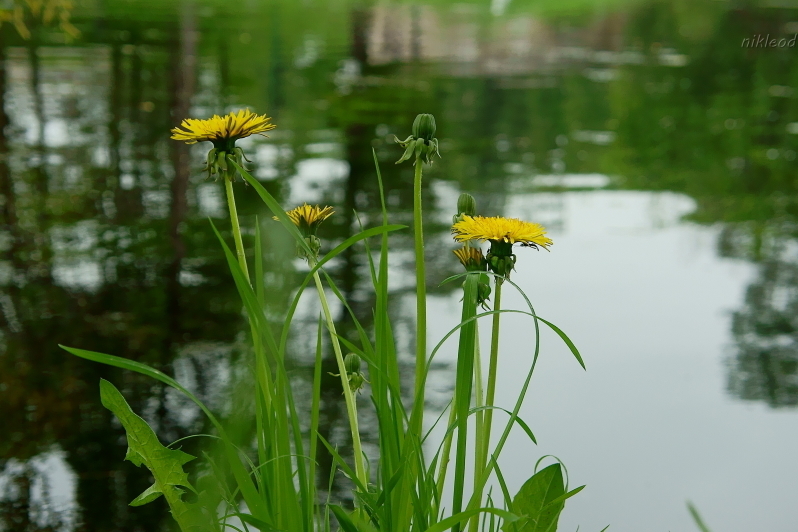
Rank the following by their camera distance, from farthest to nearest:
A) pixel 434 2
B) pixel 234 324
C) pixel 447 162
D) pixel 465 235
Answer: pixel 434 2 < pixel 447 162 < pixel 234 324 < pixel 465 235

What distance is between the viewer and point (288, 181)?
5016 mm

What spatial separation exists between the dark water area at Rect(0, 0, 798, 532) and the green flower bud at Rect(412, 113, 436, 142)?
0.80 ft

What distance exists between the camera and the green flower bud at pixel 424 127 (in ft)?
3.43

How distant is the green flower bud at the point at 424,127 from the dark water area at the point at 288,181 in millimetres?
243

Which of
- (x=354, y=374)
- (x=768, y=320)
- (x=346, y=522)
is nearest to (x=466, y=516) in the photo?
(x=346, y=522)

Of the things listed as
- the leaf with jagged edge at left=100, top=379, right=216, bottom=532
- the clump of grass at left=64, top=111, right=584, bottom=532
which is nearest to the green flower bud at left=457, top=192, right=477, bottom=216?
the clump of grass at left=64, top=111, right=584, bottom=532

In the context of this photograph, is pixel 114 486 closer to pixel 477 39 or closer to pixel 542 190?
pixel 542 190

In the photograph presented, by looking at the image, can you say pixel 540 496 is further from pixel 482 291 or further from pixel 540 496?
pixel 482 291

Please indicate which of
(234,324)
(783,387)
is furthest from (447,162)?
(783,387)

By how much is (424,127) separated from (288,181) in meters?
4.04

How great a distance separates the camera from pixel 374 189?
5.04 meters

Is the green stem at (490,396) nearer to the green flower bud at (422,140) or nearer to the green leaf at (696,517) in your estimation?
the green flower bud at (422,140)

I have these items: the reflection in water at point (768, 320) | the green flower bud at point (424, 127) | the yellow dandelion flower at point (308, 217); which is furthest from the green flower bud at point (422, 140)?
the reflection in water at point (768, 320)

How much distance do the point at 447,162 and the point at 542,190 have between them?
84 centimetres
